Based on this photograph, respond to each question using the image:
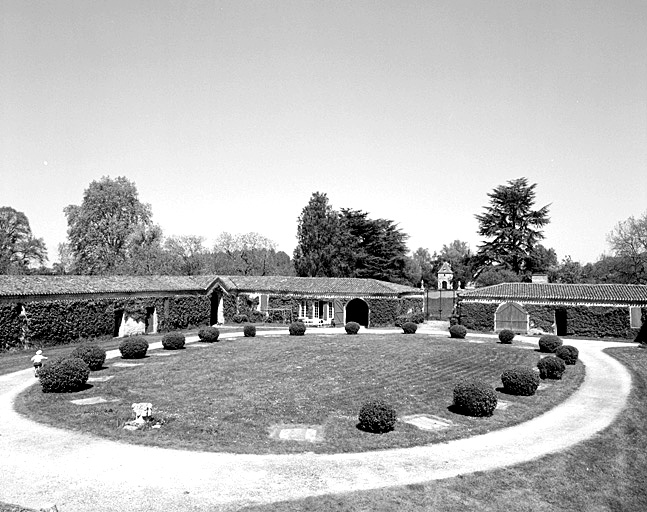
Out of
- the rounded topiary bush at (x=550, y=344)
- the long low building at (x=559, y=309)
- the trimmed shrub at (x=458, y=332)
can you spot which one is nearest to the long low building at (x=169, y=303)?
the long low building at (x=559, y=309)

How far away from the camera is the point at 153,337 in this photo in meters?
37.6

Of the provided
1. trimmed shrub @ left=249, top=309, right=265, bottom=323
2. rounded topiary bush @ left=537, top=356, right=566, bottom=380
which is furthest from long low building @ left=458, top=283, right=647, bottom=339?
trimmed shrub @ left=249, top=309, right=265, bottom=323

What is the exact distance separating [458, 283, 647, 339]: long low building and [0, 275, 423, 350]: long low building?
828 cm

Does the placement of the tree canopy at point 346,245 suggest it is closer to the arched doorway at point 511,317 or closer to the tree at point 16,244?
the arched doorway at point 511,317

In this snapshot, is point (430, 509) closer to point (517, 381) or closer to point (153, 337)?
point (517, 381)

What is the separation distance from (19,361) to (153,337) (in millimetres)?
11748

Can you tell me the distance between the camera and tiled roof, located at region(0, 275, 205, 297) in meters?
30.6

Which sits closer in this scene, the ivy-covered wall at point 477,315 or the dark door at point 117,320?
the dark door at point 117,320

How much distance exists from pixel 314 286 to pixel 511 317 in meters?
18.8

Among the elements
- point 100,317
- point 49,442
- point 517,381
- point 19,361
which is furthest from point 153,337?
point 517,381

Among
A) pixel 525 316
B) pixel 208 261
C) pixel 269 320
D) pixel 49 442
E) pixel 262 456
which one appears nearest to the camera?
pixel 262 456

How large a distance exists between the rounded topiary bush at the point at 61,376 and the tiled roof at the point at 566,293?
113 ft

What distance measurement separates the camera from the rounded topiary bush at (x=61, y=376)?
18.4 metres

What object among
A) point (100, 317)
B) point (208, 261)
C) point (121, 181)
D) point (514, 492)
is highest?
point (121, 181)
